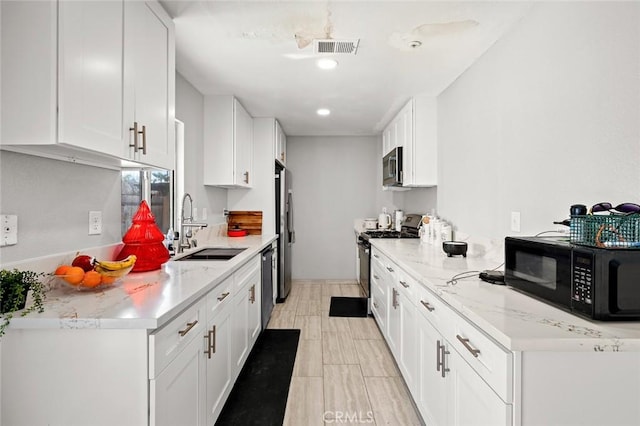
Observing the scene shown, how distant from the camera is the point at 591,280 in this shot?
110 cm

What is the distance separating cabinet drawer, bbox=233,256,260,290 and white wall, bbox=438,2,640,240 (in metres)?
1.78

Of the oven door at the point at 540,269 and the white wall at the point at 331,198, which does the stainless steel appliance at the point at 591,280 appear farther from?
the white wall at the point at 331,198

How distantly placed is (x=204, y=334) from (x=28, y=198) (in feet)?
3.11

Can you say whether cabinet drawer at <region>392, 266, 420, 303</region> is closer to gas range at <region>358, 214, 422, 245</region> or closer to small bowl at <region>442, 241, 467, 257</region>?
small bowl at <region>442, 241, 467, 257</region>

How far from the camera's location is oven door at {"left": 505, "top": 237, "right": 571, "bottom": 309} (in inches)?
48.1

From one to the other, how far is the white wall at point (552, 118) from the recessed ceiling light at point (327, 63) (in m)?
1.08

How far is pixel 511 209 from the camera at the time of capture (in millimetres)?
2219

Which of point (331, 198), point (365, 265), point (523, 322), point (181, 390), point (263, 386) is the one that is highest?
point (331, 198)

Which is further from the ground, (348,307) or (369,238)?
(369,238)

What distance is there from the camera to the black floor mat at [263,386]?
213 cm

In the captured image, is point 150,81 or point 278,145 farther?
point 278,145

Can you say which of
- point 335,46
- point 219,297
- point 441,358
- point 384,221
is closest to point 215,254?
point 219,297

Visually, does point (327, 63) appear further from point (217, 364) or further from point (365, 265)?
point (365, 265)

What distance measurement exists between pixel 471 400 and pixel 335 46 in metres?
2.14
